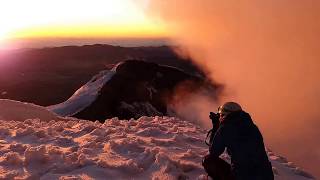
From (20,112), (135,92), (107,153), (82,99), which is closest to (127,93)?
(135,92)

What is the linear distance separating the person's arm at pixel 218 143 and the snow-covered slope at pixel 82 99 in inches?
1487

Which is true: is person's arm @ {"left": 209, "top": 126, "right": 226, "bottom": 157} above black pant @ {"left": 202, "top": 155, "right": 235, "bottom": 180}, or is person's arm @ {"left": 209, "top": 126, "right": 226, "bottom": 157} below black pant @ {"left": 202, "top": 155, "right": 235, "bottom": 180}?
above

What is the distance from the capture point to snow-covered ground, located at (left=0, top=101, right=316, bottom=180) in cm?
866

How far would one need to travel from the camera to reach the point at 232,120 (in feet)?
22.0

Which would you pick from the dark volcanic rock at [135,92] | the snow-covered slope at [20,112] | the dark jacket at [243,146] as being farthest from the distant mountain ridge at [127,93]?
the dark jacket at [243,146]

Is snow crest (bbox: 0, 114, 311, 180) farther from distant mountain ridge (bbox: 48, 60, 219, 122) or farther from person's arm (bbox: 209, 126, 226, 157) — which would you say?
distant mountain ridge (bbox: 48, 60, 219, 122)

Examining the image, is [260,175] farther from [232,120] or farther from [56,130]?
[56,130]

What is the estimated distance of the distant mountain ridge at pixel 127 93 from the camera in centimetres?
4700

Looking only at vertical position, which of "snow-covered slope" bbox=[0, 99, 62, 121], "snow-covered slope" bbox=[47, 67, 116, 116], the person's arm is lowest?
the person's arm

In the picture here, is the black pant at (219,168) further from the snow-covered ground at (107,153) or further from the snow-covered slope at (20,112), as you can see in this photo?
the snow-covered slope at (20,112)

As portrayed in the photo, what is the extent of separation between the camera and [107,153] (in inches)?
387

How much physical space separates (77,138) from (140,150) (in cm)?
214

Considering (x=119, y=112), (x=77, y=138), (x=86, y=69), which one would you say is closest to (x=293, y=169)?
(x=77, y=138)

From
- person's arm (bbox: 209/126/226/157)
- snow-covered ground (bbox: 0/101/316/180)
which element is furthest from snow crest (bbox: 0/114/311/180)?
person's arm (bbox: 209/126/226/157)
